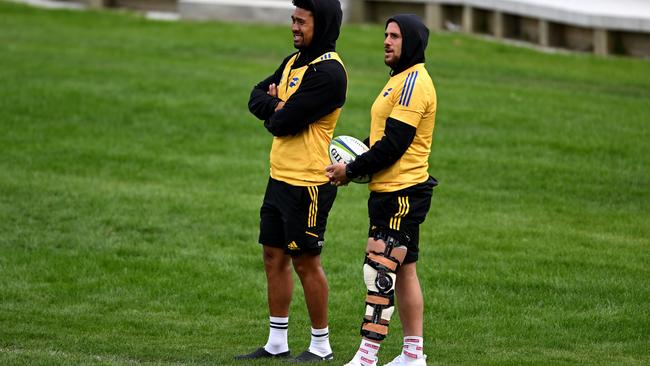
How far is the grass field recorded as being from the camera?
862 cm

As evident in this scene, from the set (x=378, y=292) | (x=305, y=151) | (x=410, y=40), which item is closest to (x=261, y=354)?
(x=378, y=292)

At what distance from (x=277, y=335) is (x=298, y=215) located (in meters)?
0.85

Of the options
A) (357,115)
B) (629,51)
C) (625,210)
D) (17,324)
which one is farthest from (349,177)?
(629,51)

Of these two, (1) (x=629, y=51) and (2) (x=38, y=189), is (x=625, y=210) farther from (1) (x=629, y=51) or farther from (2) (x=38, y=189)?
(1) (x=629, y=51)

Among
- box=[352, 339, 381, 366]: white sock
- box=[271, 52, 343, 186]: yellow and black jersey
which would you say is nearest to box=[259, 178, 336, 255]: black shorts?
box=[271, 52, 343, 186]: yellow and black jersey

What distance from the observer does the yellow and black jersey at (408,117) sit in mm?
6809

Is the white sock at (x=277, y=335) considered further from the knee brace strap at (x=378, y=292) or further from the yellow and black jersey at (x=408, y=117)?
the yellow and black jersey at (x=408, y=117)

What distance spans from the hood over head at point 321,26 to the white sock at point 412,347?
181 cm

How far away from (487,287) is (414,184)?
3275 millimetres

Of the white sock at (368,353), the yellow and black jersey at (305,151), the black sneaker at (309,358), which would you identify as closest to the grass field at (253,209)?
the black sneaker at (309,358)

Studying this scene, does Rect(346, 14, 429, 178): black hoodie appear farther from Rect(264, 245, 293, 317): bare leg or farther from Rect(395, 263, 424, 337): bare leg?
Rect(264, 245, 293, 317): bare leg

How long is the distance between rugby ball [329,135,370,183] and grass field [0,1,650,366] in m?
1.35

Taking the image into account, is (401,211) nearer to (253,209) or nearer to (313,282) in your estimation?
(313,282)

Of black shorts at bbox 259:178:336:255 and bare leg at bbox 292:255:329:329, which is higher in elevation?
black shorts at bbox 259:178:336:255
